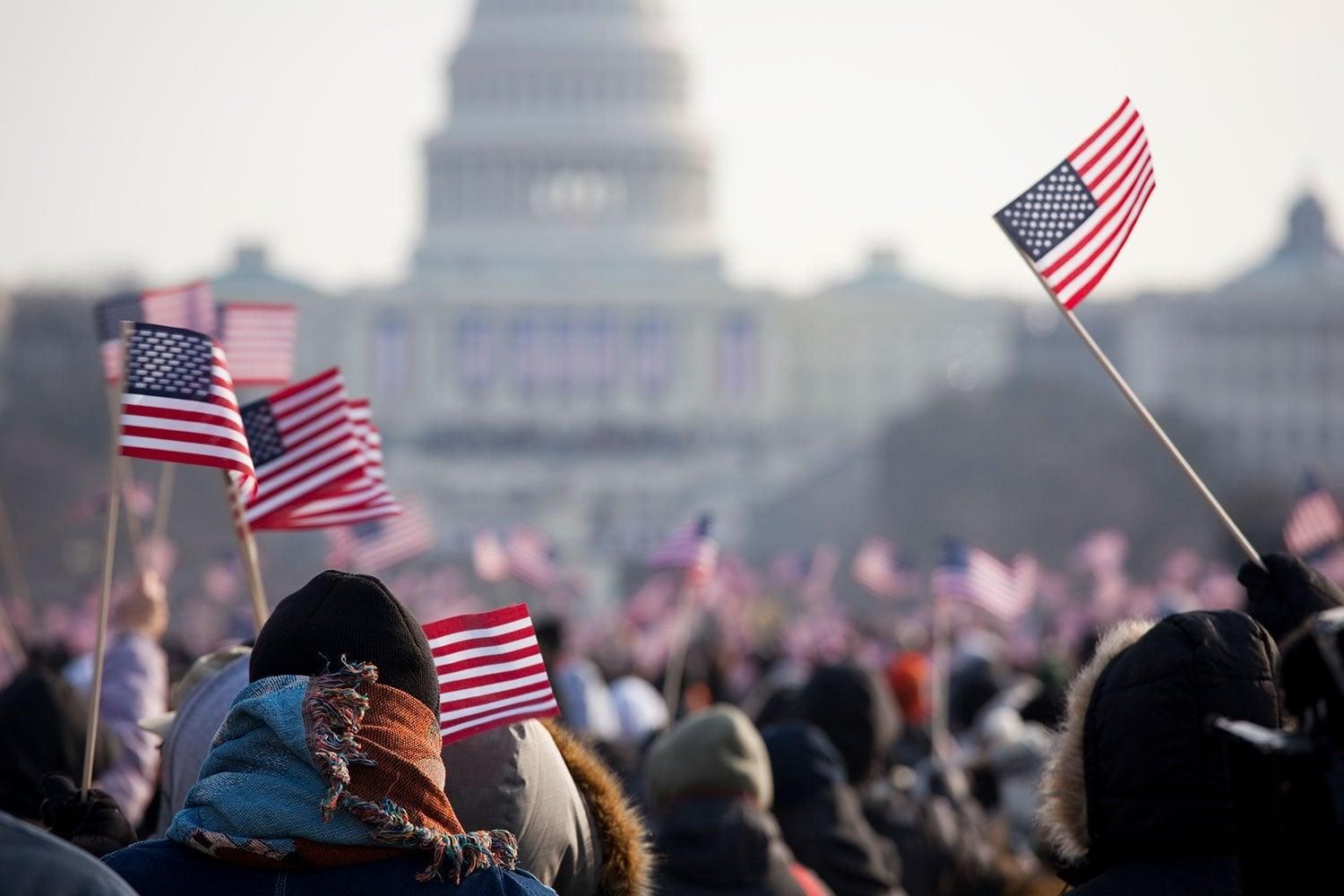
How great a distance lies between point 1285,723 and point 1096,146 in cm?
268

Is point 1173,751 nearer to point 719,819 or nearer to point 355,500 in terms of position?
point 719,819

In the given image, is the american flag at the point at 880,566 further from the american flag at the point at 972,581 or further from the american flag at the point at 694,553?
the american flag at the point at 694,553

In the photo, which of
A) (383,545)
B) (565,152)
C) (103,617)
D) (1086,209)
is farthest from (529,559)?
(565,152)

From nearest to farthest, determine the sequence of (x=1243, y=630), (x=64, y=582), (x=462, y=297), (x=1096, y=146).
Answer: (x=1243, y=630) → (x=1096, y=146) → (x=64, y=582) → (x=462, y=297)

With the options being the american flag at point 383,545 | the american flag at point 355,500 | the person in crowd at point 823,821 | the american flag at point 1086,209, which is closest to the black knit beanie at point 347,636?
the american flag at point 1086,209

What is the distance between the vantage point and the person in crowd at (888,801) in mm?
9992

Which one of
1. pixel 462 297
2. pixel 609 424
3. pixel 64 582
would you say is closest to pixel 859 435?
pixel 609 424

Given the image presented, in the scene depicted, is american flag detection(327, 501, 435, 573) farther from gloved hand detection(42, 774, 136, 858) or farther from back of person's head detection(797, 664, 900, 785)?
gloved hand detection(42, 774, 136, 858)

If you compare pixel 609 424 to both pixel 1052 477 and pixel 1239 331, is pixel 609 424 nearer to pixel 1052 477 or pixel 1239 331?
pixel 1239 331

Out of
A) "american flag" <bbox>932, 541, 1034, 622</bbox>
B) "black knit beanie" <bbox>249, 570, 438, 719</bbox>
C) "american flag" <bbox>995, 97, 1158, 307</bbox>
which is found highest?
"american flag" <bbox>995, 97, 1158, 307</bbox>

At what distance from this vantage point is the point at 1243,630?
5484 mm

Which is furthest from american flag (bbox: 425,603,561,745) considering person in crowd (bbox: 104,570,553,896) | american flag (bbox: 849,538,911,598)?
american flag (bbox: 849,538,911,598)

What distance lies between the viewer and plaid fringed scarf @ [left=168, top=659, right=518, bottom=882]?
15.3ft

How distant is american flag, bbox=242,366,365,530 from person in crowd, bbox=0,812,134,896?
5071mm
